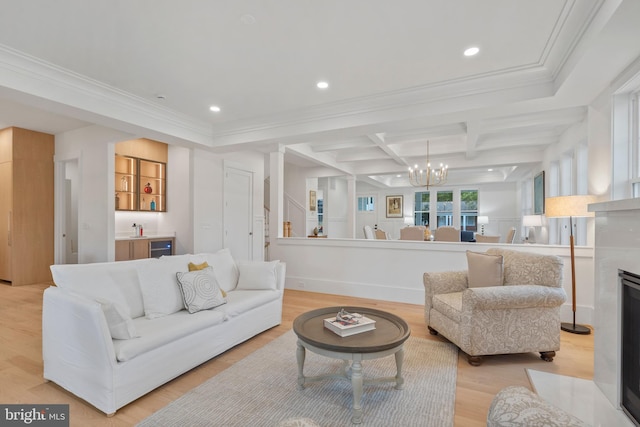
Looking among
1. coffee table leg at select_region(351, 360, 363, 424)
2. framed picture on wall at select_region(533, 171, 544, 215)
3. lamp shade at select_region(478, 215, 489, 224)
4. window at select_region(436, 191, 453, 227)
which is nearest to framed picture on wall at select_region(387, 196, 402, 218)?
window at select_region(436, 191, 453, 227)

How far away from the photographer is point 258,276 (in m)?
3.42

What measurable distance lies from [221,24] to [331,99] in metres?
1.75

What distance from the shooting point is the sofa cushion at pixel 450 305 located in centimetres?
269

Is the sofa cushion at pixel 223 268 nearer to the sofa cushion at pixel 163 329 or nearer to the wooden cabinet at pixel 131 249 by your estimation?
the sofa cushion at pixel 163 329

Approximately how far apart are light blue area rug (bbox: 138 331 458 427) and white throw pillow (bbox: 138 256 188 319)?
2.33 ft

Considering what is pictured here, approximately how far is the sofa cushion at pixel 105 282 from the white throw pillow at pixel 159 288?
8 centimetres

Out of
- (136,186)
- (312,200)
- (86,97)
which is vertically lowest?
(312,200)

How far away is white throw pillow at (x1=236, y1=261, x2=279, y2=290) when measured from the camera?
3396 mm

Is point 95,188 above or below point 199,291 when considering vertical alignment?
above

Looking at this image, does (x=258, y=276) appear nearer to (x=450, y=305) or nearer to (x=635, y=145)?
(x=450, y=305)

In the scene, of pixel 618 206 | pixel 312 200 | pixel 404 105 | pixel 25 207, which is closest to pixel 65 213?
pixel 25 207

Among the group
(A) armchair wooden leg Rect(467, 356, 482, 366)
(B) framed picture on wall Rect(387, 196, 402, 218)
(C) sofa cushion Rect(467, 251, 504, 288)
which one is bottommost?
(A) armchair wooden leg Rect(467, 356, 482, 366)

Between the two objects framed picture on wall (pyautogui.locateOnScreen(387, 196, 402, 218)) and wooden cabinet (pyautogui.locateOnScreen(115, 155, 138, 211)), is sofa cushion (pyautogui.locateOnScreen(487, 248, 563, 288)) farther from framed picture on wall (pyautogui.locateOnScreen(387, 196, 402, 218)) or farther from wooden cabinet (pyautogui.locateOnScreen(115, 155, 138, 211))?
framed picture on wall (pyautogui.locateOnScreen(387, 196, 402, 218))

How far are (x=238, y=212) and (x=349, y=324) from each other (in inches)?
180
